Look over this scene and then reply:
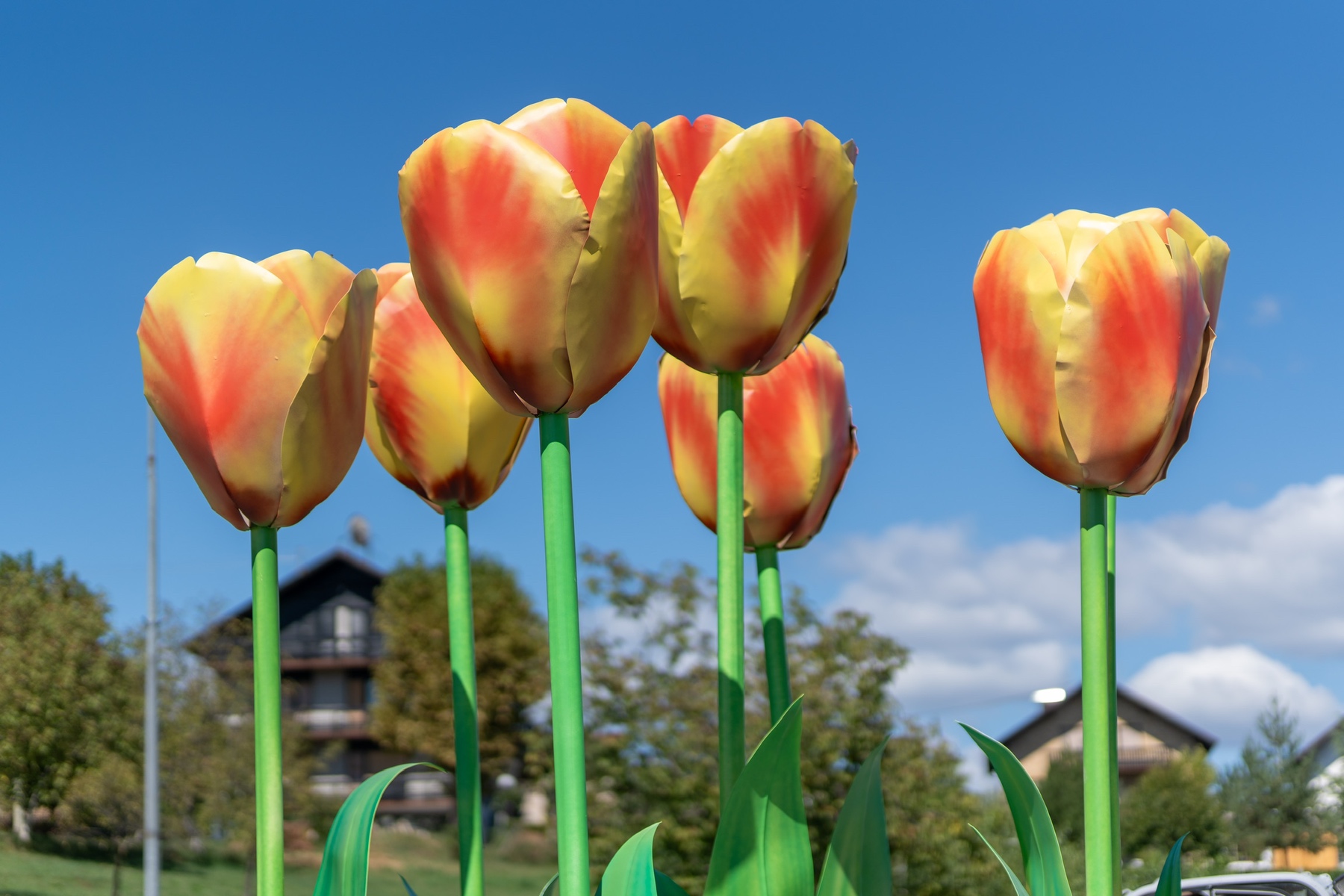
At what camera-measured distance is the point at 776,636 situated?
81.4 inches

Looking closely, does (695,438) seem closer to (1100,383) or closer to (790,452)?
(790,452)

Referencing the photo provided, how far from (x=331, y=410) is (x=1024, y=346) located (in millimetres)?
892

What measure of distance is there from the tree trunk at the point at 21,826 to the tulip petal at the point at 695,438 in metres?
26.3

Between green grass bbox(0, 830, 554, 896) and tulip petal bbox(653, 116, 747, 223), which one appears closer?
tulip petal bbox(653, 116, 747, 223)

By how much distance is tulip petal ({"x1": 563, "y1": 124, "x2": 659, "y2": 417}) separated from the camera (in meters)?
1.53

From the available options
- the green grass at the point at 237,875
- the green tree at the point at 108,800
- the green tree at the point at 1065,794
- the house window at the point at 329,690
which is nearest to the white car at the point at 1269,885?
the green grass at the point at 237,875

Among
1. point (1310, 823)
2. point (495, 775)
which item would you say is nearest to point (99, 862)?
point (495, 775)

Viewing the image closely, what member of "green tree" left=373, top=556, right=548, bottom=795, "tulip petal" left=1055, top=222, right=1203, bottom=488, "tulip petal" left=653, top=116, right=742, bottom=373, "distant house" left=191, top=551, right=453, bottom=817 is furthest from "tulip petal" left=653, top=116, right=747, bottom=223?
"distant house" left=191, top=551, right=453, bottom=817

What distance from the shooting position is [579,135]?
166 cm

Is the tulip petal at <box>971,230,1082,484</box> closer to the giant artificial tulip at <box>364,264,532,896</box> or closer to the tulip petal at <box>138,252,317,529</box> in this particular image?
the giant artificial tulip at <box>364,264,532,896</box>

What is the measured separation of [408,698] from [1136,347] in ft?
115

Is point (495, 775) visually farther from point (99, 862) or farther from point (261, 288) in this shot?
point (261, 288)

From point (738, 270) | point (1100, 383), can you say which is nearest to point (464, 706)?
point (738, 270)

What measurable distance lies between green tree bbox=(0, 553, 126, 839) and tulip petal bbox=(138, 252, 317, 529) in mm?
21032
